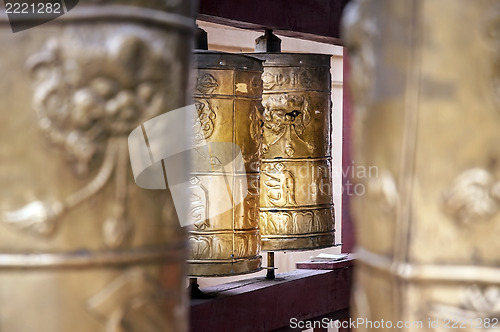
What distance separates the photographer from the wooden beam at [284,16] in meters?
2.86

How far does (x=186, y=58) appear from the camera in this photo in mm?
1160

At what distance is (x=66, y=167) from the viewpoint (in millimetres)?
1071

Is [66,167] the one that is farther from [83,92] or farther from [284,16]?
[284,16]

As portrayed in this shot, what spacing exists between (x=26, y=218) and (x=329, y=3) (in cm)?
253

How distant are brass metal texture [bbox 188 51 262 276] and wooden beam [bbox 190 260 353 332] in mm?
263

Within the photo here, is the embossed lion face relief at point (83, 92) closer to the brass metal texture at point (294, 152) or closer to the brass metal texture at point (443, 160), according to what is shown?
the brass metal texture at point (443, 160)

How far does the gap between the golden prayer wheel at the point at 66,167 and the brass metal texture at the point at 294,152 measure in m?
1.98

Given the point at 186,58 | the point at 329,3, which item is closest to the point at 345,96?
the point at 329,3

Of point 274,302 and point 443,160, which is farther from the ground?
point 443,160

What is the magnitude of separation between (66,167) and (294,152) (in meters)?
2.06

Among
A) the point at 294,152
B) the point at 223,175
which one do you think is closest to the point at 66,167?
the point at 223,175

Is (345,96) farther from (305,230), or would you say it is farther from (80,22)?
(80,22)

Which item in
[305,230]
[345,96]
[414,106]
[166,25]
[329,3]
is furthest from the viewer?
[345,96]

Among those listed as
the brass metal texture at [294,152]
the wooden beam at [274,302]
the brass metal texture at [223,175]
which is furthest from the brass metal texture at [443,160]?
the brass metal texture at [294,152]
